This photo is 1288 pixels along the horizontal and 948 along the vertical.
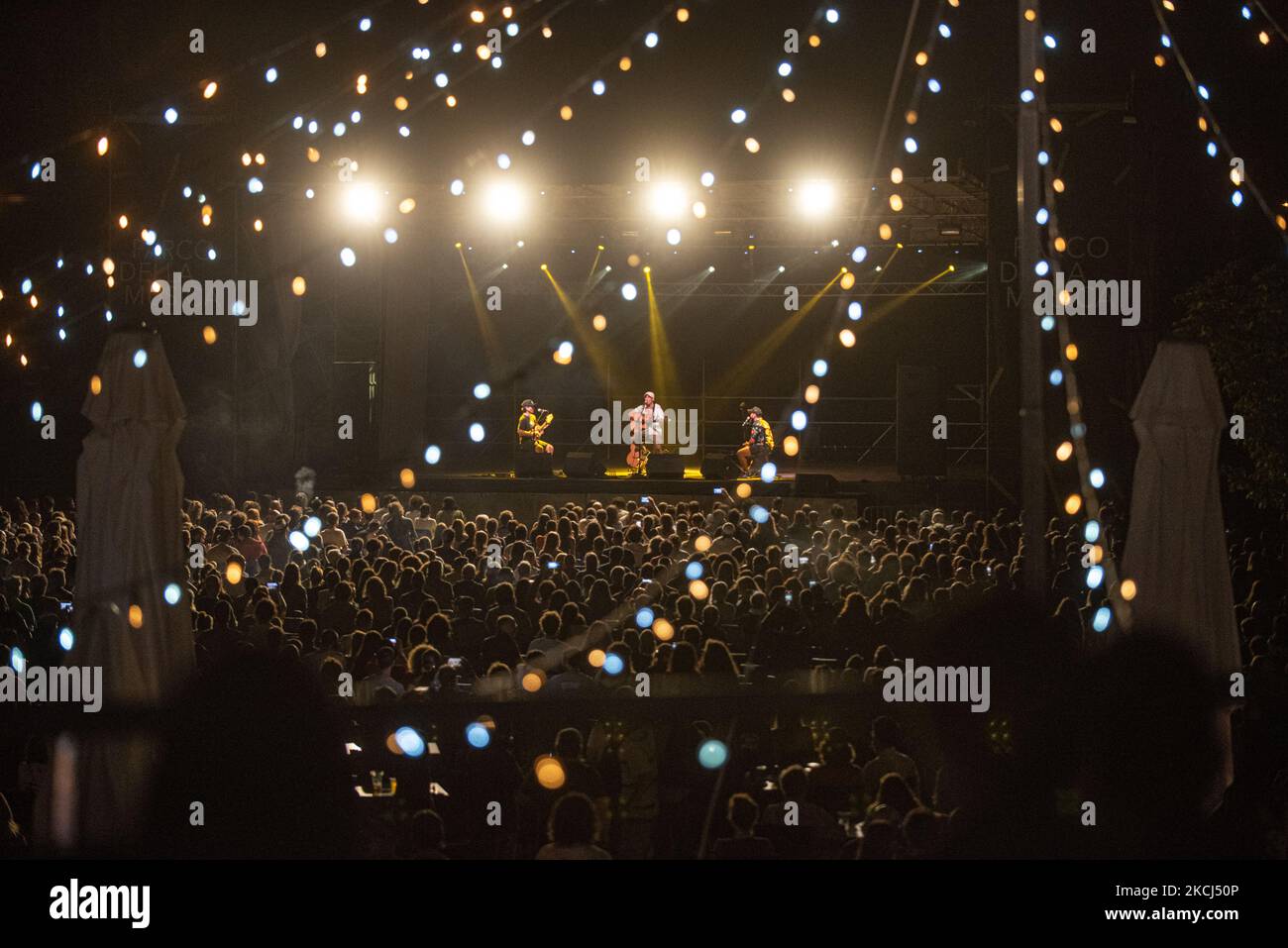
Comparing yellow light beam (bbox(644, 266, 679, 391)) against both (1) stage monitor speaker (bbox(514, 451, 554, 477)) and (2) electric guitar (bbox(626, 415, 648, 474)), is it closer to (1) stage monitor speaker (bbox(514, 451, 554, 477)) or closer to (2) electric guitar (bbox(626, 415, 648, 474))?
(2) electric guitar (bbox(626, 415, 648, 474))

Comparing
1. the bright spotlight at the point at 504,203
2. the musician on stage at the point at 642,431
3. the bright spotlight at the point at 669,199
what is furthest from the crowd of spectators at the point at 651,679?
the musician on stage at the point at 642,431

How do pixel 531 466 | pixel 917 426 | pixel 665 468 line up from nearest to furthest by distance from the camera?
pixel 917 426 < pixel 665 468 < pixel 531 466

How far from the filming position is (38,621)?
786 centimetres

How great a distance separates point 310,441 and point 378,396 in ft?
4.36

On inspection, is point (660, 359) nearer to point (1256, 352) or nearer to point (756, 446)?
point (756, 446)

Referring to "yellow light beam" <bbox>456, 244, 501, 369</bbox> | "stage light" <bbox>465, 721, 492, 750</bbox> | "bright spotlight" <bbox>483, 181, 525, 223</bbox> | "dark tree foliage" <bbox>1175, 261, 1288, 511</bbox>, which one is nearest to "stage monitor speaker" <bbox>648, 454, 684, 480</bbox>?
"bright spotlight" <bbox>483, 181, 525, 223</bbox>

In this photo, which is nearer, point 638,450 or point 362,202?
point 362,202

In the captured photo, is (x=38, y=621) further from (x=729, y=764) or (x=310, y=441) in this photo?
(x=310, y=441)

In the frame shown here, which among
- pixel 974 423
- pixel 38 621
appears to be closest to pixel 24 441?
pixel 38 621

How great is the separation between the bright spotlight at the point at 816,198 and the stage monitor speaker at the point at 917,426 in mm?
3446

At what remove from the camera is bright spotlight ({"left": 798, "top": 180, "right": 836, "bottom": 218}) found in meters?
16.4

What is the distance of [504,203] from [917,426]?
7.11 m

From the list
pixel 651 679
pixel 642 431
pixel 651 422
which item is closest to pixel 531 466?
pixel 642 431

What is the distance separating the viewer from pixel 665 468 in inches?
770
